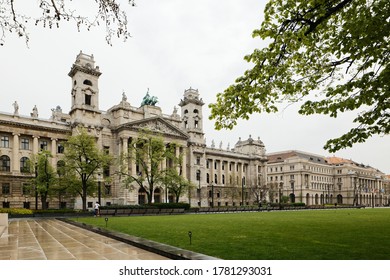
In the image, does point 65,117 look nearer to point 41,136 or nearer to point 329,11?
point 41,136

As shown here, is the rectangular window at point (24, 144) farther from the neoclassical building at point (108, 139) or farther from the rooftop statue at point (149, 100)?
the rooftop statue at point (149, 100)

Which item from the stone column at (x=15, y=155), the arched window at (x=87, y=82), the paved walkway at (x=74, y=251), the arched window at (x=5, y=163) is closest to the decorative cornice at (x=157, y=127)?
the arched window at (x=87, y=82)

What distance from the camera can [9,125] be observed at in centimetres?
5059

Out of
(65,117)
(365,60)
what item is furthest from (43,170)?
(365,60)

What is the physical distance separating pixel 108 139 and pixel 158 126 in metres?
9.82

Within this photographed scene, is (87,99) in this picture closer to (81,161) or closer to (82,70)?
(82,70)

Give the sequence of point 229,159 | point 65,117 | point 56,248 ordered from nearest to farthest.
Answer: point 56,248, point 65,117, point 229,159

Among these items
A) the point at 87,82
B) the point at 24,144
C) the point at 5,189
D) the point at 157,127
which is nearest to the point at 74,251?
the point at 5,189

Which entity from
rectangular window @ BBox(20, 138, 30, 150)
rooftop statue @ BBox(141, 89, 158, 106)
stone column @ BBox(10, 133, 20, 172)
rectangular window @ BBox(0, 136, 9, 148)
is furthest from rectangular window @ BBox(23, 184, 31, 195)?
rooftop statue @ BBox(141, 89, 158, 106)

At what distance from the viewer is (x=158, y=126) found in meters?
64.5

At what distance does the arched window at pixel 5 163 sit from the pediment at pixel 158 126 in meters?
18.3

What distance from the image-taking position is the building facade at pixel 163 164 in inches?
2000

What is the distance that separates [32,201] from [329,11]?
5208 cm

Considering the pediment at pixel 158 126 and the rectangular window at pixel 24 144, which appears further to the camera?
the pediment at pixel 158 126
